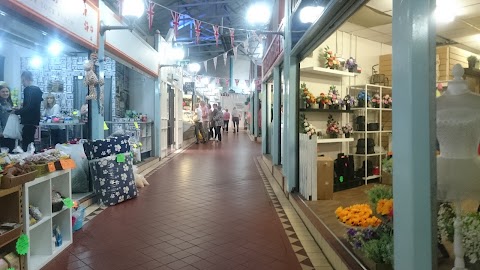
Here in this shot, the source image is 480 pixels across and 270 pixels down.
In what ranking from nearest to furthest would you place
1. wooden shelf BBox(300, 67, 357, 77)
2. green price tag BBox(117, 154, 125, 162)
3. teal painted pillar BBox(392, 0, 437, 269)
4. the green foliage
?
teal painted pillar BBox(392, 0, 437, 269), the green foliage, green price tag BBox(117, 154, 125, 162), wooden shelf BBox(300, 67, 357, 77)

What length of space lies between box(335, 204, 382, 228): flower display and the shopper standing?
4818 mm

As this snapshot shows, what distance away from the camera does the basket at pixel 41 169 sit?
3039 millimetres

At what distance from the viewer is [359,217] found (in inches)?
129

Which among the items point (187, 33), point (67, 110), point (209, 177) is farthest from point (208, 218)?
point (187, 33)

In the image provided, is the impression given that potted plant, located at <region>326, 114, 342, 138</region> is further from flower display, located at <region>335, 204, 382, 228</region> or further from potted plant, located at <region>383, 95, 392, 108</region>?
flower display, located at <region>335, 204, 382, 228</region>

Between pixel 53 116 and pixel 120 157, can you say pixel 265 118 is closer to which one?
pixel 53 116

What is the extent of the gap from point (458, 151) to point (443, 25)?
12.9 feet

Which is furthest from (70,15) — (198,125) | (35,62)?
(198,125)

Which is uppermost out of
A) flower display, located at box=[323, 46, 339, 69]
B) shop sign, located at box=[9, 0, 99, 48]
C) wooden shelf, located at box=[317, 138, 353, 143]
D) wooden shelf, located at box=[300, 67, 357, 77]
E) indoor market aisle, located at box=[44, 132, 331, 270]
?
shop sign, located at box=[9, 0, 99, 48]

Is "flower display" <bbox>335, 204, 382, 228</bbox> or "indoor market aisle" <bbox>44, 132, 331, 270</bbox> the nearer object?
"indoor market aisle" <bbox>44, 132, 331, 270</bbox>

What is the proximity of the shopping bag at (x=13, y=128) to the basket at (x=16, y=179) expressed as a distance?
297cm

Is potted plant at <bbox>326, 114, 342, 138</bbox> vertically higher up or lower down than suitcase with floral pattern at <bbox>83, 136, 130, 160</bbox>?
higher up

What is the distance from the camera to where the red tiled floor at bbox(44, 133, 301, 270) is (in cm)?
310

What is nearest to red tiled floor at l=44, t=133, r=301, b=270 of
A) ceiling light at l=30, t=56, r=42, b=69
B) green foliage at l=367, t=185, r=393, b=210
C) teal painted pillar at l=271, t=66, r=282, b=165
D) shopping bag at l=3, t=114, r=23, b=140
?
green foliage at l=367, t=185, r=393, b=210
